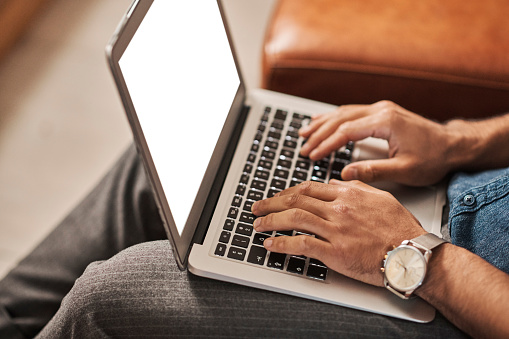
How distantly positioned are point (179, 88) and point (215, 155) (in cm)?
17

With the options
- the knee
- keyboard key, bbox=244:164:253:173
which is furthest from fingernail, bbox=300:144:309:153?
the knee

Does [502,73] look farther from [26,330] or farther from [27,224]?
[27,224]

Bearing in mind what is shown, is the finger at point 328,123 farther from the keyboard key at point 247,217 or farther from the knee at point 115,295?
the knee at point 115,295

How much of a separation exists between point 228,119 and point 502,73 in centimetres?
61

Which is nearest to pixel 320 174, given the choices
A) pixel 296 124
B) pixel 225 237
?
pixel 296 124

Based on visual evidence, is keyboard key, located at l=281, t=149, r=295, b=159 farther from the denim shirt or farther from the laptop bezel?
the denim shirt

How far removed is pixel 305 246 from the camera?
71cm

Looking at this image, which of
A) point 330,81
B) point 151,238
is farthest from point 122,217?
point 330,81

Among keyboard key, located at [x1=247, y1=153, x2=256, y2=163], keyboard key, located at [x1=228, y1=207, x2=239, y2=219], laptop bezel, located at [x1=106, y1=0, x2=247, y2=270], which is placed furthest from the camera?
keyboard key, located at [x1=247, y1=153, x2=256, y2=163]

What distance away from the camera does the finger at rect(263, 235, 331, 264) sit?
0.71m

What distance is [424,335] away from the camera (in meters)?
0.70

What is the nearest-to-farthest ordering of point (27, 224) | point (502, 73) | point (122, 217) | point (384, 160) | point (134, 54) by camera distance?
point (134, 54) < point (384, 160) < point (122, 217) < point (502, 73) < point (27, 224)

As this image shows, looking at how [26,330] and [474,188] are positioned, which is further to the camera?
[26,330]

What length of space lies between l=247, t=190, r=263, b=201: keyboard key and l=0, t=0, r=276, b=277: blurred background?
A: 79cm
